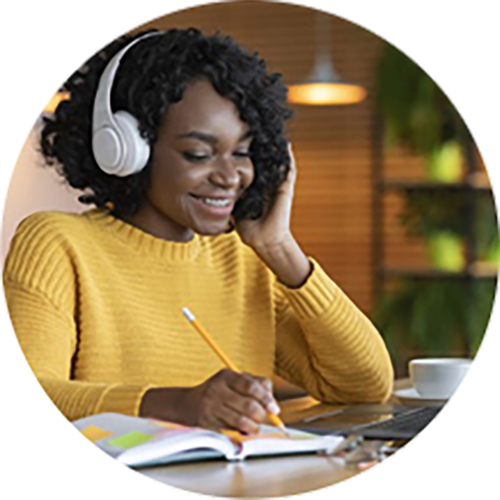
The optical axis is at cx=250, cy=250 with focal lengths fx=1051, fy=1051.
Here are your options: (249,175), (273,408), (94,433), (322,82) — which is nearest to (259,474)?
(273,408)

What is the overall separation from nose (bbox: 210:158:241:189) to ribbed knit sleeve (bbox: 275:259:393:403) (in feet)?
0.39

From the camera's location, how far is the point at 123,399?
3.30 ft

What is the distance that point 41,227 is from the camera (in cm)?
103

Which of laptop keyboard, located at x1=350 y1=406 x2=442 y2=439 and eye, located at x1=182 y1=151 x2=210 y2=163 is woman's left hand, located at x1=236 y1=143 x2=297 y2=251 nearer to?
eye, located at x1=182 y1=151 x2=210 y2=163

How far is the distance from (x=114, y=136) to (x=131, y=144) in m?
0.02

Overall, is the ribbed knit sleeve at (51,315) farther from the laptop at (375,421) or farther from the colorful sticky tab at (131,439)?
the laptop at (375,421)

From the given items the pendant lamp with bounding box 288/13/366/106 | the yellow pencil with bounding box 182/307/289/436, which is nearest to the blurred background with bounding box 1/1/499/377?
the pendant lamp with bounding box 288/13/366/106

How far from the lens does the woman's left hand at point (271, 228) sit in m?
1.06

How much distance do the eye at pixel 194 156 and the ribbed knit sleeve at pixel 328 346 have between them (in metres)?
0.15

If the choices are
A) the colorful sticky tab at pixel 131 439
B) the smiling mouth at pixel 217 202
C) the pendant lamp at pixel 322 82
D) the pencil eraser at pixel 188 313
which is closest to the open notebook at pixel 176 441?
the colorful sticky tab at pixel 131 439

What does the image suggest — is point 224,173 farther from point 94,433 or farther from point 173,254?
point 94,433

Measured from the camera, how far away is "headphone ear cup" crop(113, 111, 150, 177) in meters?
1.04

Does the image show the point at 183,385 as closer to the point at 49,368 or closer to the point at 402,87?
the point at 49,368

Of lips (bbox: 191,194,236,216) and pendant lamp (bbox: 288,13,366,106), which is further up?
pendant lamp (bbox: 288,13,366,106)
